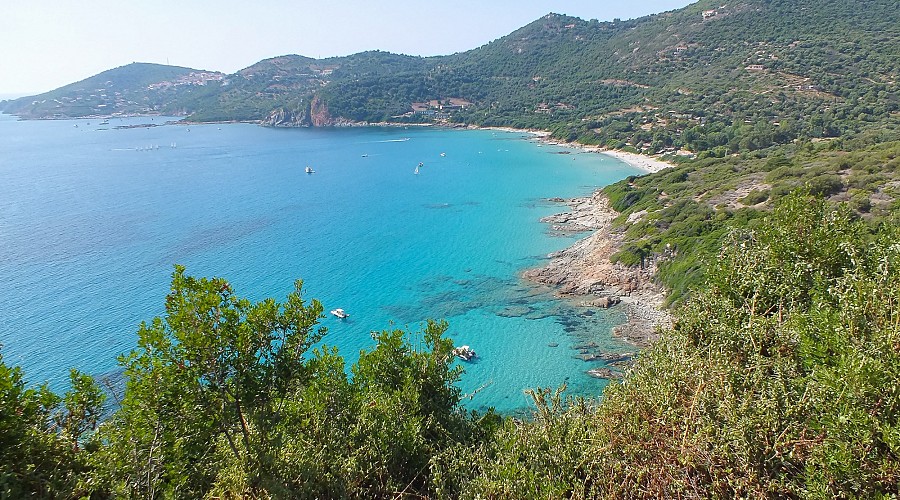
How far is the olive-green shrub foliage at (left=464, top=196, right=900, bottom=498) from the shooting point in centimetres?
694

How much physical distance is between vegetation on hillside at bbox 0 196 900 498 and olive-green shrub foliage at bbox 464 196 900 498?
0.11 ft

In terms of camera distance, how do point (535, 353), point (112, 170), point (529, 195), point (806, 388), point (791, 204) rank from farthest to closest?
1. point (112, 170)
2. point (529, 195)
3. point (535, 353)
4. point (791, 204)
5. point (806, 388)

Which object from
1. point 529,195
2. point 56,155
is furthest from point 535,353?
point 56,155

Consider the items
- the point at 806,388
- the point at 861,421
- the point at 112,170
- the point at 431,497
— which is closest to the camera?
the point at 861,421

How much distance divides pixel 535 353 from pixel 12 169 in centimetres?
11683

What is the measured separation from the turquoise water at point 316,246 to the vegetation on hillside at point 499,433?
28.2ft

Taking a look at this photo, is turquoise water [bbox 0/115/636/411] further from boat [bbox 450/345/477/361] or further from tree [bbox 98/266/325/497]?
tree [bbox 98/266/325/497]

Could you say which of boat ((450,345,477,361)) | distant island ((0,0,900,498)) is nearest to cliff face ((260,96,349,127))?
boat ((450,345,477,361))

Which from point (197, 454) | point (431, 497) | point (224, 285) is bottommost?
point (431, 497)

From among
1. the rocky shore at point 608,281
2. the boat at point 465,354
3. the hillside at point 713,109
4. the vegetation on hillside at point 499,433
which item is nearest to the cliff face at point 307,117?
the hillside at point 713,109

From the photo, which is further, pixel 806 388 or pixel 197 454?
pixel 197 454

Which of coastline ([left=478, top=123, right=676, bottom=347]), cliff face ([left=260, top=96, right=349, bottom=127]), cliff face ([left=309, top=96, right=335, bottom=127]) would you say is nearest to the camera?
coastline ([left=478, top=123, right=676, bottom=347])

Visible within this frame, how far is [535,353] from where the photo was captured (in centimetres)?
2911

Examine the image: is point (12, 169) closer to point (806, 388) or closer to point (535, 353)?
point (535, 353)
